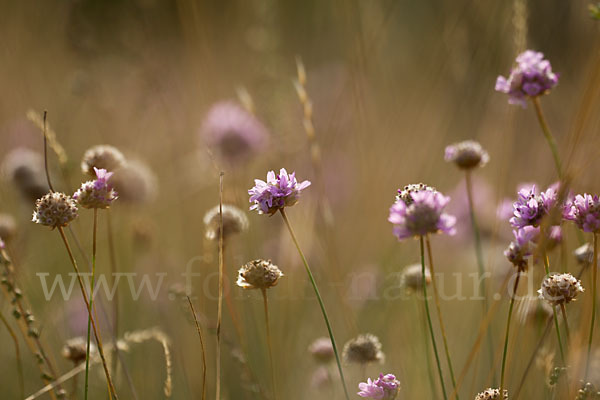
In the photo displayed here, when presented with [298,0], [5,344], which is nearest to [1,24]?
[5,344]

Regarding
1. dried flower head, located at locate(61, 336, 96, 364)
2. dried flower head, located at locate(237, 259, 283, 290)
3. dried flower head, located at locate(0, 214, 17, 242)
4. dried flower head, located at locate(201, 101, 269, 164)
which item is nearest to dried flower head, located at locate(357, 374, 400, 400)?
dried flower head, located at locate(237, 259, 283, 290)

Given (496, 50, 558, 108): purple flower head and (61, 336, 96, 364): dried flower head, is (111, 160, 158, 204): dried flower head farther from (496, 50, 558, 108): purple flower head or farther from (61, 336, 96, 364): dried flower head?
(496, 50, 558, 108): purple flower head

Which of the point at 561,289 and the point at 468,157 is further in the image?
the point at 468,157

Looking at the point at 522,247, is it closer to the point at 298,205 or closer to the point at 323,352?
the point at 323,352

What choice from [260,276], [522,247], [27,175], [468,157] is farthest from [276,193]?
[27,175]

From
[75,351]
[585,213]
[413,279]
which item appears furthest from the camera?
[413,279]

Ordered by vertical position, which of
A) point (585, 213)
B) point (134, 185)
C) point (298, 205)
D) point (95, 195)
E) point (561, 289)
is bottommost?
point (561, 289)
